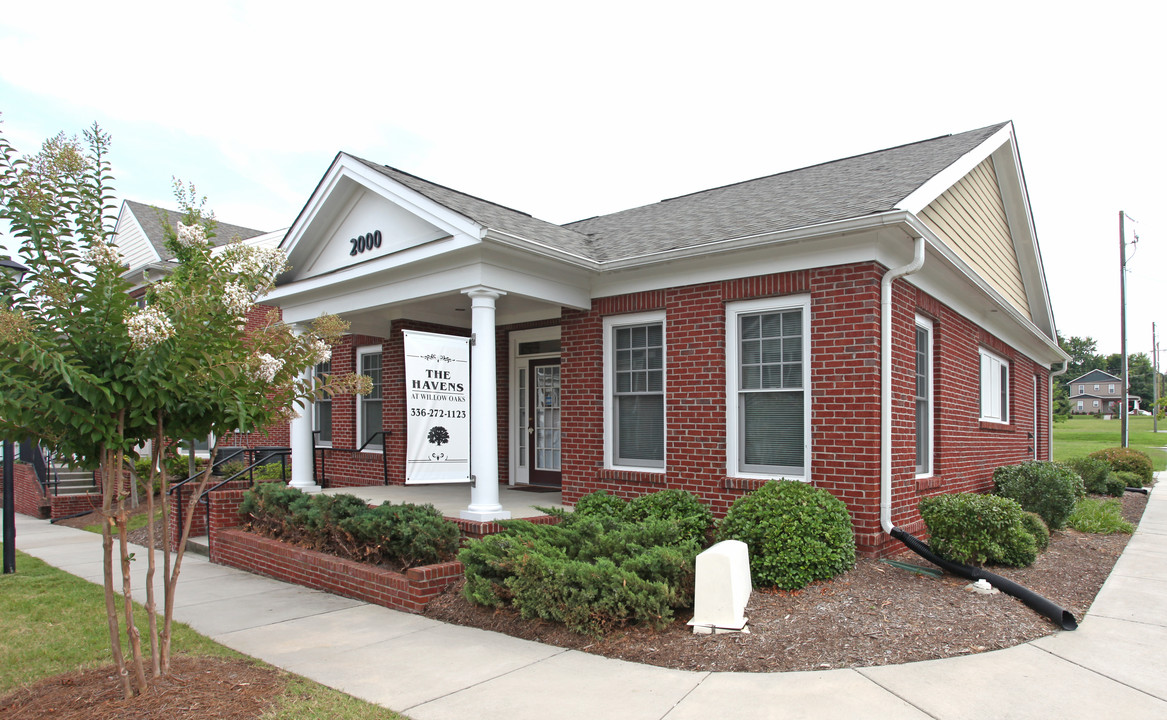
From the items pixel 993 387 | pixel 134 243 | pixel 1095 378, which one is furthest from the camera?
pixel 1095 378

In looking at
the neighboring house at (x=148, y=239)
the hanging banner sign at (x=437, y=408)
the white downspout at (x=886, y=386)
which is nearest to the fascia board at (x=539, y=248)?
the hanging banner sign at (x=437, y=408)

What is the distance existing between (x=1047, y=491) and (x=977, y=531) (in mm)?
3667

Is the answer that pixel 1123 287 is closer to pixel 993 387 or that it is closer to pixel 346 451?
pixel 993 387

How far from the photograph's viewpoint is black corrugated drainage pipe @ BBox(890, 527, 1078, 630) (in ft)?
18.1

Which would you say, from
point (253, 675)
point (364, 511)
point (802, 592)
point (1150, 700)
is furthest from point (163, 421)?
point (1150, 700)

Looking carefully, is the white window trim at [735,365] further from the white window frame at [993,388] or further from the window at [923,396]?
the white window frame at [993,388]

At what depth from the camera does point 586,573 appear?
5.54m

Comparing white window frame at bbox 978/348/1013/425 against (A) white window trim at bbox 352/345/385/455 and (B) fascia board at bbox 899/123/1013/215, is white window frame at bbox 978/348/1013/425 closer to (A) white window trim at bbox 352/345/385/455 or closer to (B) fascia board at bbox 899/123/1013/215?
(B) fascia board at bbox 899/123/1013/215

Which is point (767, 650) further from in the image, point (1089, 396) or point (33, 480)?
point (1089, 396)

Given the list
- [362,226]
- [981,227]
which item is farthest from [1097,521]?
[362,226]

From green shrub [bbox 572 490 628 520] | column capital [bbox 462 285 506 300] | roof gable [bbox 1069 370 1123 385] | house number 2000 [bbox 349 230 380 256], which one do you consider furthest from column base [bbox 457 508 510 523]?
roof gable [bbox 1069 370 1123 385]

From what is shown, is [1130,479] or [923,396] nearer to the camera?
[923,396]

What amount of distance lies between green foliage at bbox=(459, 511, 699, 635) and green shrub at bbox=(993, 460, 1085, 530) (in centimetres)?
579

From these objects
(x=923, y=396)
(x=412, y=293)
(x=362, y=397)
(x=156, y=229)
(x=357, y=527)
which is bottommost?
(x=357, y=527)
